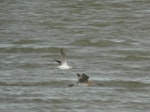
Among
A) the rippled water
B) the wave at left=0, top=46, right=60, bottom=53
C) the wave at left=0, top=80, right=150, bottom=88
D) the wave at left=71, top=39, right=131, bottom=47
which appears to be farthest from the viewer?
the wave at left=71, top=39, right=131, bottom=47

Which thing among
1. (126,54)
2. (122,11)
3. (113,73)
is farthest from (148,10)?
(113,73)

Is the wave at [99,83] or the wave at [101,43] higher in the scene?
the wave at [101,43]

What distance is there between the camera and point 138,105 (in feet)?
51.5

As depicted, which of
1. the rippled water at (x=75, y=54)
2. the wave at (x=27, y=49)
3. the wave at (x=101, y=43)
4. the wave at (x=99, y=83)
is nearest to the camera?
the rippled water at (x=75, y=54)

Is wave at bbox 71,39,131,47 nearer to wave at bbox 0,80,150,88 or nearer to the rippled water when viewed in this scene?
the rippled water

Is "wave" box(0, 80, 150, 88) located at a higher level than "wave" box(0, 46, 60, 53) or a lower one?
lower

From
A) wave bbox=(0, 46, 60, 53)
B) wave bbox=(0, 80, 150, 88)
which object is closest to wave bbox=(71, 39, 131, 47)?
wave bbox=(0, 46, 60, 53)

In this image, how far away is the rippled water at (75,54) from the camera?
1612cm

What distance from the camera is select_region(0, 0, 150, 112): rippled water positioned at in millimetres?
16125

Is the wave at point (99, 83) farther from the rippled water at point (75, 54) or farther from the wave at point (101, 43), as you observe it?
the wave at point (101, 43)

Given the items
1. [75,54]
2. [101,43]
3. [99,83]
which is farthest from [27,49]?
[99,83]

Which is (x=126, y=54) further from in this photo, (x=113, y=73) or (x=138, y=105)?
(x=138, y=105)

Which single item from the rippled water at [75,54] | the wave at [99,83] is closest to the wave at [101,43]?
the rippled water at [75,54]

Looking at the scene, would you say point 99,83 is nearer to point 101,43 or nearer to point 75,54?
point 75,54
